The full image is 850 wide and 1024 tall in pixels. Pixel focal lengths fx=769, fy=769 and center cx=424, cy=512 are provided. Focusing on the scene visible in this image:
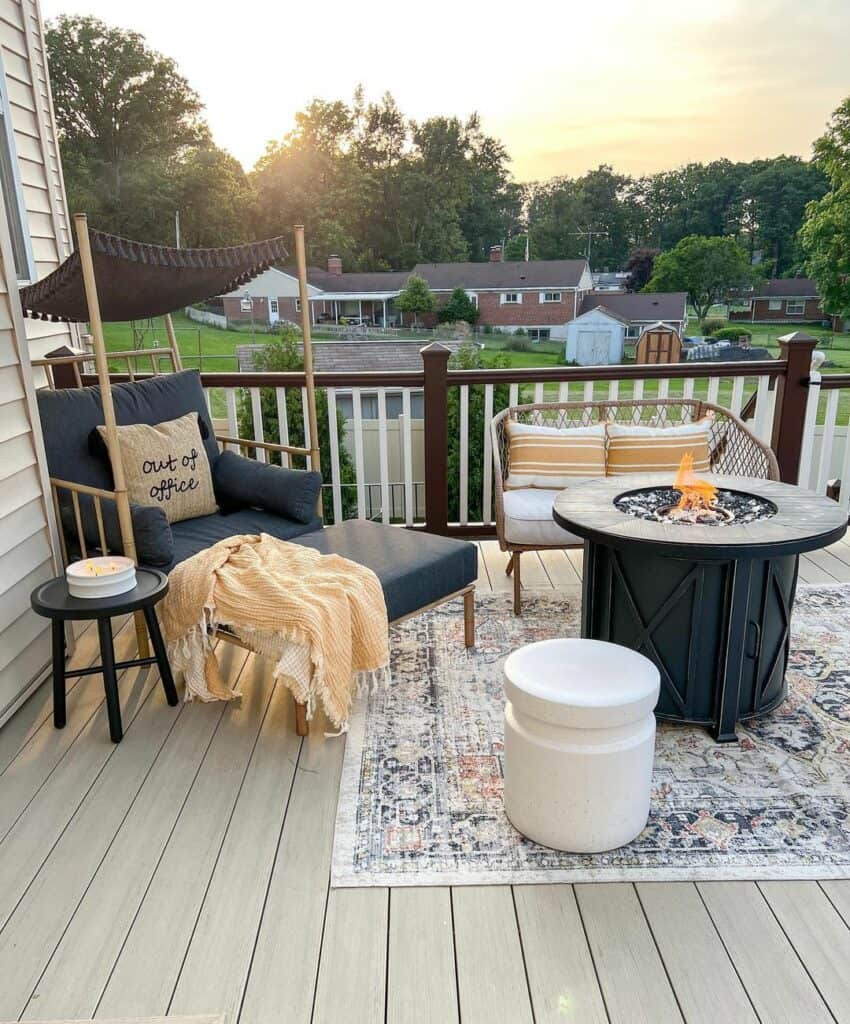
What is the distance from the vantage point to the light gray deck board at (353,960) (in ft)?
5.12

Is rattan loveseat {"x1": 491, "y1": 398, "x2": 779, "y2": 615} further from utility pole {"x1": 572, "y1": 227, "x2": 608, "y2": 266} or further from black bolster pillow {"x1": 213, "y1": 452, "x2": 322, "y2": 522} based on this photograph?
utility pole {"x1": 572, "y1": 227, "x2": 608, "y2": 266}

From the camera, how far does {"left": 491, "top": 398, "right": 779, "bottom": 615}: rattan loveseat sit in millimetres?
3469

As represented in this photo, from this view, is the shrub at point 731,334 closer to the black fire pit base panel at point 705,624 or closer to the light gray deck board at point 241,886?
the black fire pit base panel at point 705,624

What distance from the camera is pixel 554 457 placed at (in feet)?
12.2

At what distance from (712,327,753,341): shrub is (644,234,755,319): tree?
1072 millimetres

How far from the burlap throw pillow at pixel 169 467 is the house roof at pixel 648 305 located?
18.6m

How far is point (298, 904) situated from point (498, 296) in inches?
790

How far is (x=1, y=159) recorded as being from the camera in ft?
13.9

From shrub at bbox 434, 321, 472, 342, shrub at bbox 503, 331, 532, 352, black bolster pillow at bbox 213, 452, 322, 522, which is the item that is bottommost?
shrub at bbox 503, 331, 532, 352

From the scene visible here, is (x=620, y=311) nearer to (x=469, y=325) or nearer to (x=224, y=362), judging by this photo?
(x=469, y=325)

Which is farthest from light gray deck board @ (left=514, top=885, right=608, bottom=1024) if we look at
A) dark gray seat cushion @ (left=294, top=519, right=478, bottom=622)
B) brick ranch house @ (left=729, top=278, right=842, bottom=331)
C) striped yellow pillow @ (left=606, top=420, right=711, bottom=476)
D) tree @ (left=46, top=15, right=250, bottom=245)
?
brick ranch house @ (left=729, top=278, right=842, bottom=331)

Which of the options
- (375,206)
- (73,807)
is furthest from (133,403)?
(375,206)

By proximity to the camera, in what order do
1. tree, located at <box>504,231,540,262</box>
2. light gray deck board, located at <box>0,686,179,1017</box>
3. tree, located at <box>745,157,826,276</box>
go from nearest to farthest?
1. light gray deck board, located at <box>0,686,179,1017</box>
2. tree, located at <box>745,157,826,276</box>
3. tree, located at <box>504,231,540,262</box>

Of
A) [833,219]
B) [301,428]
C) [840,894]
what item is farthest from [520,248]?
[840,894]
